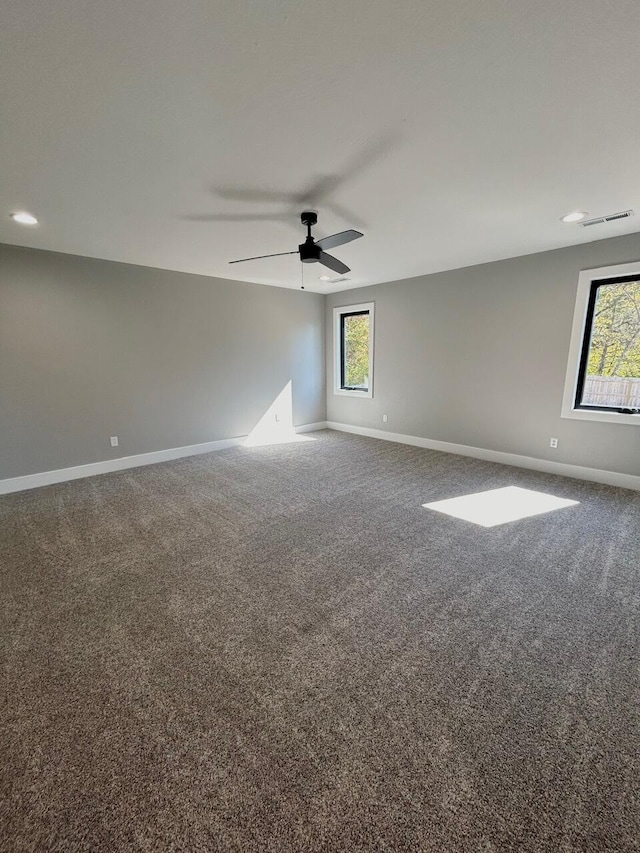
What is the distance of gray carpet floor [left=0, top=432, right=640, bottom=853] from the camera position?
109 centimetres

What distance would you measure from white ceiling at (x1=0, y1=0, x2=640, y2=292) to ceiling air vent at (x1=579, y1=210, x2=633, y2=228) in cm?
9

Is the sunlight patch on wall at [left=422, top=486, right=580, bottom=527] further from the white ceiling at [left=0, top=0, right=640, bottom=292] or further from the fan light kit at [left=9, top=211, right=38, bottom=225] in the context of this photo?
the fan light kit at [left=9, top=211, right=38, bottom=225]

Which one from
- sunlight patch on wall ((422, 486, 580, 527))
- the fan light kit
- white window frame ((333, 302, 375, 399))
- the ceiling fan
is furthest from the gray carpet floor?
white window frame ((333, 302, 375, 399))

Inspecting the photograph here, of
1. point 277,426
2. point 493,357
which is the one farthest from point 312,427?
point 493,357

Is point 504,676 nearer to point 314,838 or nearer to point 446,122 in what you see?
point 314,838

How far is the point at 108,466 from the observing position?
4.38 metres

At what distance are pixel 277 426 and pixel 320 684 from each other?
4740 millimetres

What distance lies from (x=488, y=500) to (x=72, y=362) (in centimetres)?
471

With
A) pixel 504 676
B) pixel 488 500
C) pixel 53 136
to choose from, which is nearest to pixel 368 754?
pixel 504 676

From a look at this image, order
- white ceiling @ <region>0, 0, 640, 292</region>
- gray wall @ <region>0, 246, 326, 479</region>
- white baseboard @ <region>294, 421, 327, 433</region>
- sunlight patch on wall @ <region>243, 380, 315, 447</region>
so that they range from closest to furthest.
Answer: white ceiling @ <region>0, 0, 640, 292</region> → gray wall @ <region>0, 246, 326, 479</region> → sunlight patch on wall @ <region>243, 380, 315, 447</region> → white baseboard @ <region>294, 421, 327, 433</region>

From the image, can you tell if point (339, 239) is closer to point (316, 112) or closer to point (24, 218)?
point (316, 112)

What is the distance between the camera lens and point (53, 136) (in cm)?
183


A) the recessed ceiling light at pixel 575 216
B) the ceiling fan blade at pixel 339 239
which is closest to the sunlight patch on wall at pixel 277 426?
the ceiling fan blade at pixel 339 239

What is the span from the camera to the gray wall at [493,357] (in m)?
3.85
